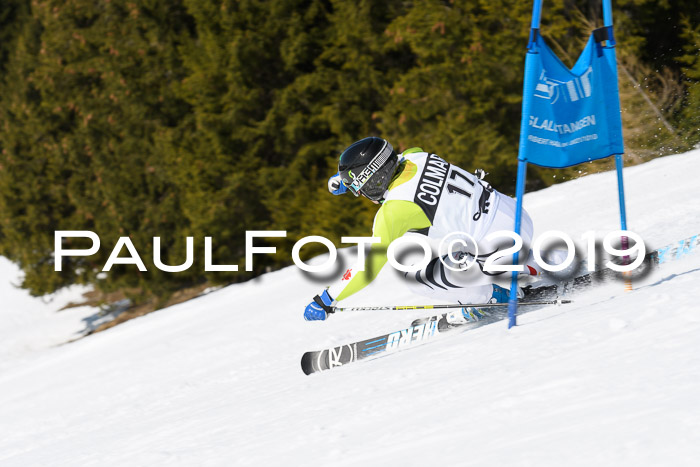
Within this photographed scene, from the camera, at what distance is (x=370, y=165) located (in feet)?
15.6

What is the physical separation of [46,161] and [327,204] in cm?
1071

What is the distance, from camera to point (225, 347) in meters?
7.41

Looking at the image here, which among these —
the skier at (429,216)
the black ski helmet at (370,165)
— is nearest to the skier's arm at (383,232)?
the skier at (429,216)

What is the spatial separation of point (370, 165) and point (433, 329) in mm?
1317

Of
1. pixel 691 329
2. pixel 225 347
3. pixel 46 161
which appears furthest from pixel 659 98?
pixel 46 161

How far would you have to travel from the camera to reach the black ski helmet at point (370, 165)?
15.6ft

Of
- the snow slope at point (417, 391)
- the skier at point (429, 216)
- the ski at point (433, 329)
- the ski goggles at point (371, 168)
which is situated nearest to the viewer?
the snow slope at point (417, 391)

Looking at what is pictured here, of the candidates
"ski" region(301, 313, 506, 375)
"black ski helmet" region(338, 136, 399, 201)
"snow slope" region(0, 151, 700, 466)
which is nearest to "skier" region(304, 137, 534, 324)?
"black ski helmet" region(338, 136, 399, 201)

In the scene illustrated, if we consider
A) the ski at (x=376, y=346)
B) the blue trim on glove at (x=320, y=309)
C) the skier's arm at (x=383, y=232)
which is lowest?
the ski at (x=376, y=346)

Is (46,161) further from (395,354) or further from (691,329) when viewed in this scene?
(691,329)

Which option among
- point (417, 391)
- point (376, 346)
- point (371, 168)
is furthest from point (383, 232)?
A: point (376, 346)

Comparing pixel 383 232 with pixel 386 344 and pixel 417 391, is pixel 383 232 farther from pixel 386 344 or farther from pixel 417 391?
pixel 386 344

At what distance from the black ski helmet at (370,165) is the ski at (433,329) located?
107 cm

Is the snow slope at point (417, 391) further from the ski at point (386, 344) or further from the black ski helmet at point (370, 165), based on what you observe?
the black ski helmet at point (370, 165)
